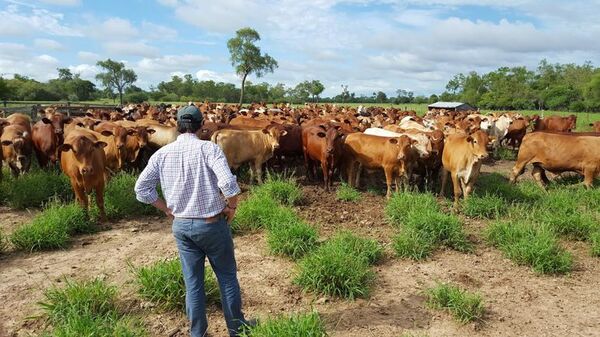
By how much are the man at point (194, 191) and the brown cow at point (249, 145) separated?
650 cm

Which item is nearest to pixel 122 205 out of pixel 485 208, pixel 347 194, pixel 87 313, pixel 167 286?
pixel 167 286

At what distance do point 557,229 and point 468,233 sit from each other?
145cm

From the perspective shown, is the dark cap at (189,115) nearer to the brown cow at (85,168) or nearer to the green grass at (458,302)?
the green grass at (458,302)

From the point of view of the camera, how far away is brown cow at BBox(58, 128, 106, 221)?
750cm

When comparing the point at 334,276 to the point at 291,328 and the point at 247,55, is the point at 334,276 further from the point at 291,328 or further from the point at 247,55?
the point at 247,55

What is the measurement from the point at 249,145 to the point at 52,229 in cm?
494

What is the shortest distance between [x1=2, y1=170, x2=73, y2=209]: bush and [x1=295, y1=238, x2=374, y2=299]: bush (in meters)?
5.42

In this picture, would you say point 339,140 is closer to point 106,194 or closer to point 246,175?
point 246,175

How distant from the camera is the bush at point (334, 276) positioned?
5312 mm

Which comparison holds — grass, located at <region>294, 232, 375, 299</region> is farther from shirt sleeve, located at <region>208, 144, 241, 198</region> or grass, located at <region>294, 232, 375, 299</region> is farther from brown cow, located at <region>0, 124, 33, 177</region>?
brown cow, located at <region>0, 124, 33, 177</region>

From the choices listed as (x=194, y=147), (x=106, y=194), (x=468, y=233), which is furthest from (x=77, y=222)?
(x=468, y=233)

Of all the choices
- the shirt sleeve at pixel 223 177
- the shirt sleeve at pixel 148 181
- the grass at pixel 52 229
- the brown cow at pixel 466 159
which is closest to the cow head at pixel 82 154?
the grass at pixel 52 229

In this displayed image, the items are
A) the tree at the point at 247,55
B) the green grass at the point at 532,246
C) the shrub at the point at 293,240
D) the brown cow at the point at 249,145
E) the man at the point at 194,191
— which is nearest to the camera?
the man at the point at 194,191

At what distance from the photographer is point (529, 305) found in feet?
17.3
